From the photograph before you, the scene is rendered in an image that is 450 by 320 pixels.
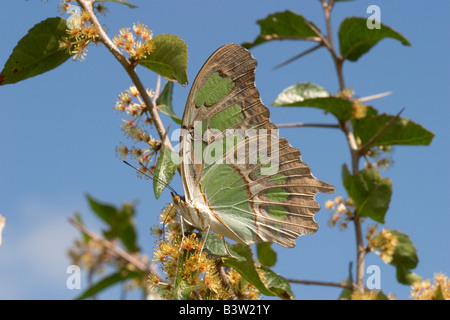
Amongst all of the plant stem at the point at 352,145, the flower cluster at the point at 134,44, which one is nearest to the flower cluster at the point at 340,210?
the plant stem at the point at 352,145

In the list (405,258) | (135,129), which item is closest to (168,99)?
(135,129)

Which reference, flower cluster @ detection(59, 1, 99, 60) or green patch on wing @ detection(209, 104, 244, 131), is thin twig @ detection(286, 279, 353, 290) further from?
flower cluster @ detection(59, 1, 99, 60)

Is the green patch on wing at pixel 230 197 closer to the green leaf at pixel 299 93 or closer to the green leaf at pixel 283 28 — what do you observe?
the green leaf at pixel 299 93

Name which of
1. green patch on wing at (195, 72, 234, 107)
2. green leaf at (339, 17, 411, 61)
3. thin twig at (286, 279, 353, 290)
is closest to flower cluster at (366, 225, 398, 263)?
thin twig at (286, 279, 353, 290)

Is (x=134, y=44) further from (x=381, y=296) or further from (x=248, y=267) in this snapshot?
(x=381, y=296)

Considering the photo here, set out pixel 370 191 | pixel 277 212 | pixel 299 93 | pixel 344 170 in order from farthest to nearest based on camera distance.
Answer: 1. pixel 344 170
2. pixel 299 93
3. pixel 370 191
4. pixel 277 212
